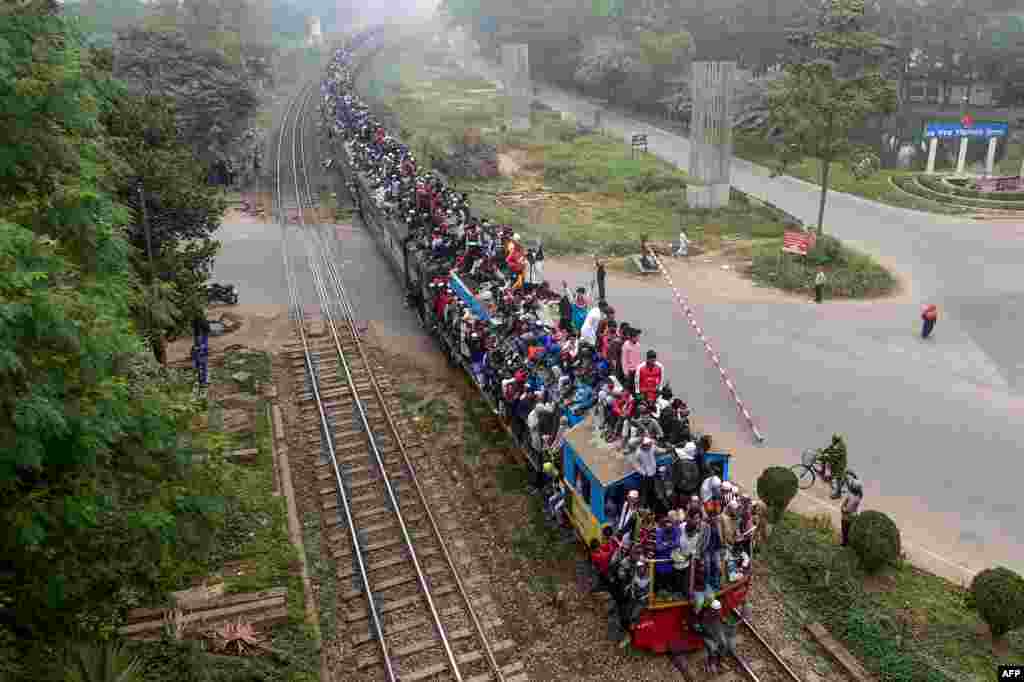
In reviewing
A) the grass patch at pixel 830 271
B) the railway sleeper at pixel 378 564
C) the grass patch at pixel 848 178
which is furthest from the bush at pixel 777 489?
the grass patch at pixel 848 178

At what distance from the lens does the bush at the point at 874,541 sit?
1287 centimetres

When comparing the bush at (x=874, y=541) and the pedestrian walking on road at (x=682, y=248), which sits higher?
the pedestrian walking on road at (x=682, y=248)

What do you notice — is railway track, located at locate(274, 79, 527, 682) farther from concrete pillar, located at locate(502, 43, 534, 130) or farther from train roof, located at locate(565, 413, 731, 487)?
concrete pillar, located at locate(502, 43, 534, 130)

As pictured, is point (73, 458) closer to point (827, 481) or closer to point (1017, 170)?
point (827, 481)

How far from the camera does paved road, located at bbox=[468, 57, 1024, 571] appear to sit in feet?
49.5

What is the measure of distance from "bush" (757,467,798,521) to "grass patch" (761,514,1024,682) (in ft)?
1.55

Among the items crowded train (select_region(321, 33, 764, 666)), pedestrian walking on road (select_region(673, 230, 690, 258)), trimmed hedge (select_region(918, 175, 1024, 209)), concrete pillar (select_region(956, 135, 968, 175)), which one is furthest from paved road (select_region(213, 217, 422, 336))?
concrete pillar (select_region(956, 135, 968, 175))

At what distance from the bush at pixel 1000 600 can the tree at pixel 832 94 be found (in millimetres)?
19732

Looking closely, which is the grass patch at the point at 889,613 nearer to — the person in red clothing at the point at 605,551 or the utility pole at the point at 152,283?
the person in red clothing at the point at 605,551

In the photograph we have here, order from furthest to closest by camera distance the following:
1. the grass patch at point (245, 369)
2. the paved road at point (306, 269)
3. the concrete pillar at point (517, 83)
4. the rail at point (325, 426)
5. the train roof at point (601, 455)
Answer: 1. the concrete pillar at point (517, 83)
2. the paved road at point (306, 269)
3. the grass patch at point (245, 369)
4. the rail at point (325, 426)
5. the train roof at point (601, 455)

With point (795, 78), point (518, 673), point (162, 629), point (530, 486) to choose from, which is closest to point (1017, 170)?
point (795, 78)

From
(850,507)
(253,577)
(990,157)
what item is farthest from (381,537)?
(990,157)

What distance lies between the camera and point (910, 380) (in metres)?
19.9

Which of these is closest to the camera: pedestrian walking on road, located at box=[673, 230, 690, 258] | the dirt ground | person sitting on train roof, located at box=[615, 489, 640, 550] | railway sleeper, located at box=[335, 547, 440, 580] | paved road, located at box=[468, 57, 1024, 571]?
person sitting on train roof, located at box=[615, 489, 640, 550]
